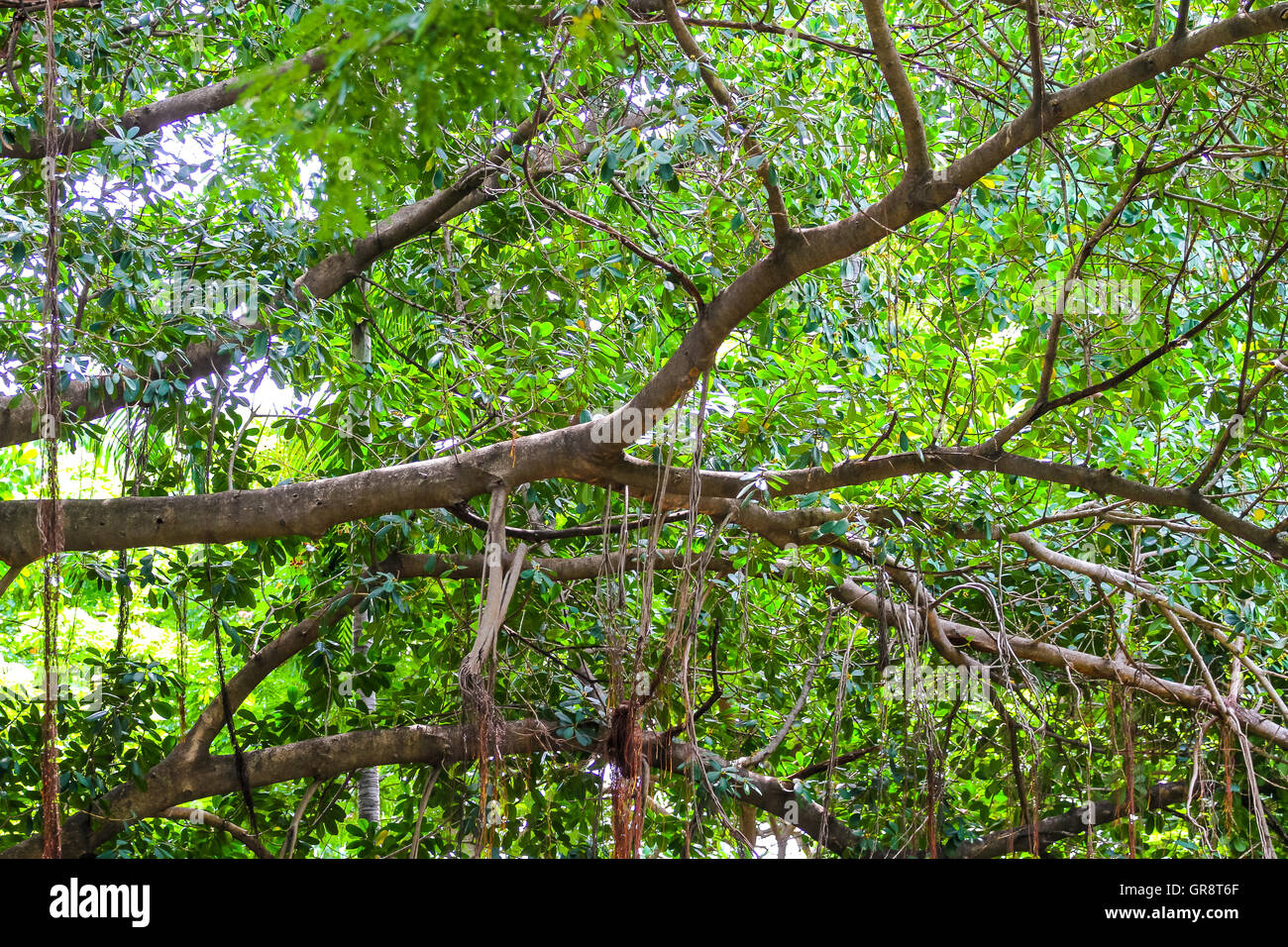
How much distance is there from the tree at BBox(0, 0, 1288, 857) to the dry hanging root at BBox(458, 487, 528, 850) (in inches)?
0.7

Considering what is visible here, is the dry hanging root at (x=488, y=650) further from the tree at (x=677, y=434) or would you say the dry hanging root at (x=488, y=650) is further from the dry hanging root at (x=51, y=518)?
the dry hanging root at (x=51, y=518)

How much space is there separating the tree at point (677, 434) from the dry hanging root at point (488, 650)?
0.06ft

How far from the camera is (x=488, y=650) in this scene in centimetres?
263

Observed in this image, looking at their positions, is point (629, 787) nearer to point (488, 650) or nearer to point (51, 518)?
point (488, 650)

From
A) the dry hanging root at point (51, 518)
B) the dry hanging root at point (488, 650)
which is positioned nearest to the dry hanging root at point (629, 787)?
the dry hanging root at point (488, 650)

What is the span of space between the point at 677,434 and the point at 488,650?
77cm

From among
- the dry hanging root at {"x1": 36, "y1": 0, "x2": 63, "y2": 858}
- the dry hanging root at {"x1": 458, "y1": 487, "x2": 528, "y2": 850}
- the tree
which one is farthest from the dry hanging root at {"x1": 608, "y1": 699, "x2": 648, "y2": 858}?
the dry hanging root at {"x1": 36, "y1": 0, "x2": 63, "y2": 858}

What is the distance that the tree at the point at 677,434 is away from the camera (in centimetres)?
284

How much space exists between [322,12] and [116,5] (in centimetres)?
269

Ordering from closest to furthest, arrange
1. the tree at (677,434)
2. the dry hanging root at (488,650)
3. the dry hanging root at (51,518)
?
the dry hanging root at (51,518) < the dry hanging root at (488,650) < the tree at (677,434)

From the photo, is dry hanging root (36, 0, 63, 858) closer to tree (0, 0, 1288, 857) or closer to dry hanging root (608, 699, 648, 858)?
tree (0, 0, 1288, 857)

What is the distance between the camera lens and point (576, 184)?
11.1 ft
